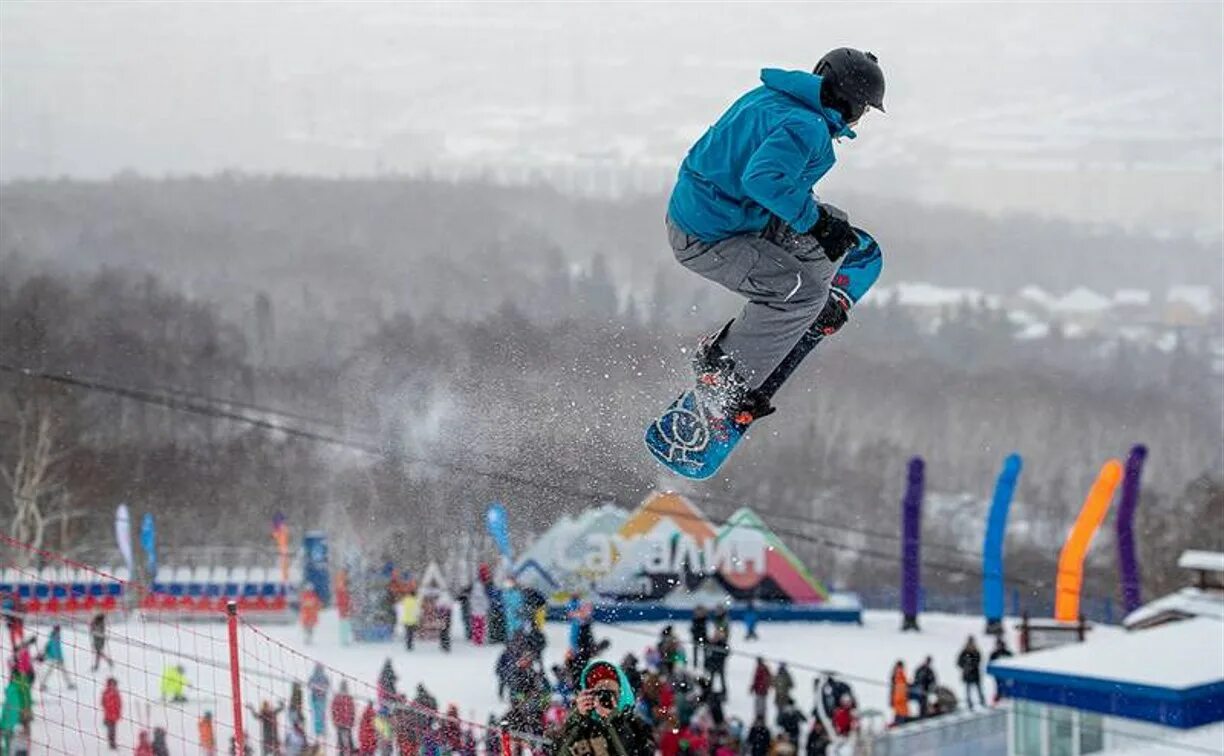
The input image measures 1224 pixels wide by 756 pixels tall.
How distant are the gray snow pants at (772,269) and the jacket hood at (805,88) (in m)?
0.55

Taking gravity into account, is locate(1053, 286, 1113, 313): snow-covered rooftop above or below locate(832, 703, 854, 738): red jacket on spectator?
above

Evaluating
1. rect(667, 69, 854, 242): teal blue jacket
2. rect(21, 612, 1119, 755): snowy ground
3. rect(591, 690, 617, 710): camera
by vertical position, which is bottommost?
rect(21, 612, 1119, 755): snowy ground

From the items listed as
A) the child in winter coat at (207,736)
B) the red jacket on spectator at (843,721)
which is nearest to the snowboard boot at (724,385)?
the child in winter coat at (207,736)

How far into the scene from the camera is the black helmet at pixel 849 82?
195 inches

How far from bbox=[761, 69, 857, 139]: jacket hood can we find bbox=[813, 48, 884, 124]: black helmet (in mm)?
24

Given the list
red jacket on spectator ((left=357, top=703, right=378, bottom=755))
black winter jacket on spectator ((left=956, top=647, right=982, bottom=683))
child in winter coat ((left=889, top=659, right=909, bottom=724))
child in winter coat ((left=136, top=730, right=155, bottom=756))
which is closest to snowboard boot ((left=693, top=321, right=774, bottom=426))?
red jacket on spectator ((left=357, top=703, right=378, bottom=755))

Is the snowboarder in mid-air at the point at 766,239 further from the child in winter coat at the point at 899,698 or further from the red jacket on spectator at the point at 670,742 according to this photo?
the child in winter coat at the point at 899,698

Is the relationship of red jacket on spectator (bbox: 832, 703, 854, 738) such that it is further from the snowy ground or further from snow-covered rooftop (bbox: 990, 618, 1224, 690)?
snow-covered rooftop (bbox: 990, 618, 1224, 690)

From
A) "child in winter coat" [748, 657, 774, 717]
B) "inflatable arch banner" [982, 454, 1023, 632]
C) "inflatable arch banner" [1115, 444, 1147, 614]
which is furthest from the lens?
"inflatable arch banner" [1115, 444, 1147, 614]

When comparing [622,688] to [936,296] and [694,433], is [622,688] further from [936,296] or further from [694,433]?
[936,296]

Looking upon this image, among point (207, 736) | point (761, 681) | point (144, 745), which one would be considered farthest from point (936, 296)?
point (144, 745)

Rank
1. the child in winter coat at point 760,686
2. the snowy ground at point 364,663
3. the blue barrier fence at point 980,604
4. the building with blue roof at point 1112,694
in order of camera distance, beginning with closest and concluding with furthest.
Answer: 1. the building with blue roof at point 1112,694
2. the snowy ground at point 364,663
3. the child in winter coat at point 760,686
4. the blue barrier fence at point 980,604

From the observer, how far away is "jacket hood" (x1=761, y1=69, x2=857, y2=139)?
4.94 m

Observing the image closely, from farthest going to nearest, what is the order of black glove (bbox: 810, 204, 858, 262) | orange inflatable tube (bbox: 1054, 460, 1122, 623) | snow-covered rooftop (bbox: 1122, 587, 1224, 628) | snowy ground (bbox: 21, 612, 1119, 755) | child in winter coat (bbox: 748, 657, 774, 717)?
orange inflatable tube (bbox: 1054, 460, 1122, 623) → snow-covered rooftop (bbox: 1122, 587, 1224, 628) → child in winter coat (bbox: 748, 657, 774, 717) → snowy ground (bbox: 21, 612, 1119, 755) → black glove (bbox: 810, 204, 858, 262)
